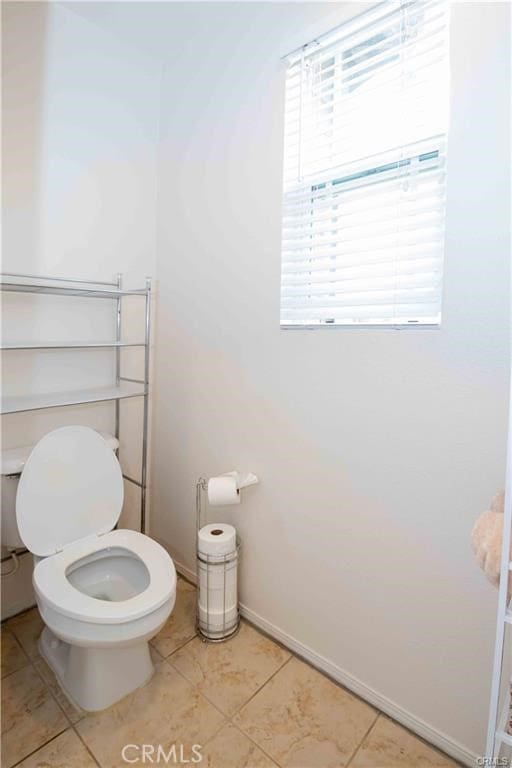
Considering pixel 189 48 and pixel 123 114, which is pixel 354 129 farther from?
pixel 123 114

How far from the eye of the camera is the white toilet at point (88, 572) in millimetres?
1158

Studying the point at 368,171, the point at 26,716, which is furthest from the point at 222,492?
the point at 368,171

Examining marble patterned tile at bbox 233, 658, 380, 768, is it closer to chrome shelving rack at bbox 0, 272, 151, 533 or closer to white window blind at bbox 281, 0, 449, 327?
chrome shelving rack at bbox 0, 272, 151, 533

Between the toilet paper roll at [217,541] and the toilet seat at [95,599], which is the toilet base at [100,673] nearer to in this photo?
the toilet seat at [95,599]

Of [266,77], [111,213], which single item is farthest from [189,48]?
[111,213]

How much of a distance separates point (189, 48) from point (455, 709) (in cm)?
271

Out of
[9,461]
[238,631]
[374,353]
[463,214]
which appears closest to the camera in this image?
[463,214]

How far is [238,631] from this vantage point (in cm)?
162

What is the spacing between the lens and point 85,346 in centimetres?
162

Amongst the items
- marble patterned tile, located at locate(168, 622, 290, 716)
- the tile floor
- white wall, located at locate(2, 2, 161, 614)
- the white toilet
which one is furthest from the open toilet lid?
marble patterned tile, located at locate(168, 622, 290, 716)

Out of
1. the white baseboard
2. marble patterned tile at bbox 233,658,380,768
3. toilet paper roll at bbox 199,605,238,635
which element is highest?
toilet paper roll at bbox 199,605,238,635

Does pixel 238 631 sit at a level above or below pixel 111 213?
below

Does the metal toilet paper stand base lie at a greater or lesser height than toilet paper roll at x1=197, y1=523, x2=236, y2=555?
lesser

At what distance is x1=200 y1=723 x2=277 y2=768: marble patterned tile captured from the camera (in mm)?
1119
